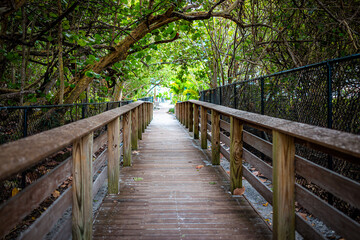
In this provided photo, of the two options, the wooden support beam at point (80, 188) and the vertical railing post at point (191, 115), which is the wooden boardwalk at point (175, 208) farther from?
the vertical railing post at point (191, 115)

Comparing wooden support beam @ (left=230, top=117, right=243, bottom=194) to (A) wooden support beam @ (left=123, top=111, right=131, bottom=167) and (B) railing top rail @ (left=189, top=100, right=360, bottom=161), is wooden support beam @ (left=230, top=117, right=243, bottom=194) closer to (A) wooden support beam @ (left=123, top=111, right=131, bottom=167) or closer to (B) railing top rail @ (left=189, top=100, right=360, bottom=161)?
(B) railing top rail @ (left=189, top=100, right=360, bottom=161)

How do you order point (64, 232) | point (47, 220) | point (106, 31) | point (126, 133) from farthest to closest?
1. point (106, 31)
2. point (126, 133)
3. point (64, 232)
4. point (47, 220)

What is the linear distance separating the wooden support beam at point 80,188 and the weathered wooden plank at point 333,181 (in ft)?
5.15

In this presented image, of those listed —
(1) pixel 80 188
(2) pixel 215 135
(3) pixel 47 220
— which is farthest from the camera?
(2) pixel 215 135

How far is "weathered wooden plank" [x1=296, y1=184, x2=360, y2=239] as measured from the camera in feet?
4.63

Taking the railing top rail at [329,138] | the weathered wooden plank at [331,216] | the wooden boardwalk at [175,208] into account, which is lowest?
the wooden boardwalk at [175,208]

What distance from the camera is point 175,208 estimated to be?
9.58 ft

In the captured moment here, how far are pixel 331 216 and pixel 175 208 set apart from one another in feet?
5.55

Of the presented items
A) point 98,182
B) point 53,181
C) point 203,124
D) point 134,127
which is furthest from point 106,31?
point 53,181

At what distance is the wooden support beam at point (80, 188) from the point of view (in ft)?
6.17

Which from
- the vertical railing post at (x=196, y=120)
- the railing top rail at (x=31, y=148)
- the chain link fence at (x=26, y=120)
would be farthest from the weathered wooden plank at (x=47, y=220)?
the vertical railing post at (x=196, y=120)

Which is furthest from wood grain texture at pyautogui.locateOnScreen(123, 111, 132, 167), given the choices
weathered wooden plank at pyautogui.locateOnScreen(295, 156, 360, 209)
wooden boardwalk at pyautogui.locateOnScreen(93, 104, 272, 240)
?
weathered wooden plank at pyautogui.locateOnScreen(295, 156, 360, 209)

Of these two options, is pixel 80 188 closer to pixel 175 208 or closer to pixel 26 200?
pixel 26 200

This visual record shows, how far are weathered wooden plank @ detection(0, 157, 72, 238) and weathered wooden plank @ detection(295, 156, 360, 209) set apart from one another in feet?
5.40
